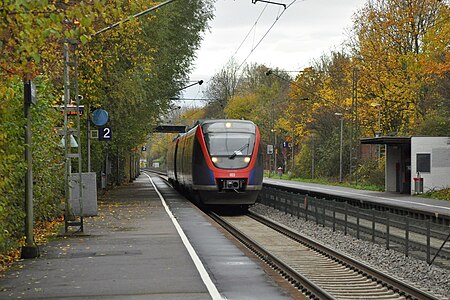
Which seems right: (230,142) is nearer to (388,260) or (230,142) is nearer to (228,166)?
(228,166)

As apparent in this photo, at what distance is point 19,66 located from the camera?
9.32 metres

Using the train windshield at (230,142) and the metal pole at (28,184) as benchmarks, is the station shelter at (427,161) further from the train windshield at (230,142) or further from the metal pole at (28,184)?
the metal pole at (28,184)

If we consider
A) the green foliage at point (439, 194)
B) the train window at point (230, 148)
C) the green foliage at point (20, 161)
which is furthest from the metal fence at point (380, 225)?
the green foliage at point (439, 194)

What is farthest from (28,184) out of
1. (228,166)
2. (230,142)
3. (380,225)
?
(230,142)

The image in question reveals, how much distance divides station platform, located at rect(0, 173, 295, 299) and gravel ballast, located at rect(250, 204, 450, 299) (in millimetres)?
2778

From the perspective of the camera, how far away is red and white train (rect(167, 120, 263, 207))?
26766mm

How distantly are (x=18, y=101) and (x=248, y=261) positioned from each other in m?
5.37

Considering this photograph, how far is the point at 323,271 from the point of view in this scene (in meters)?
14.2

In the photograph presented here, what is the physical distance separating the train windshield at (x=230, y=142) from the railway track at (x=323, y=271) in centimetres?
602

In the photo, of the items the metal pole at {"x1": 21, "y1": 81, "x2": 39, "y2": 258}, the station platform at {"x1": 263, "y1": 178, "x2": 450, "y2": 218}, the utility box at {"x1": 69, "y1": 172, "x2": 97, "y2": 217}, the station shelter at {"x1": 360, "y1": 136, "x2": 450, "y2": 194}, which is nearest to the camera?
the metal pole at {"x1": 21, "y1": 81, "x2": 39, "y2": 258}

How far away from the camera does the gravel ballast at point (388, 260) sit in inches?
524

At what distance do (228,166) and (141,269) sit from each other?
14204mm

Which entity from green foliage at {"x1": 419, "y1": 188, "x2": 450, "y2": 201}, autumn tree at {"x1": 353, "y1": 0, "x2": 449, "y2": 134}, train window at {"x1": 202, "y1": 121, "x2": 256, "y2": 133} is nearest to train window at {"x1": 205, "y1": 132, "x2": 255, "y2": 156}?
train window at {"x1": 202, "y1": 121, "x2": 256, "y2": 133}

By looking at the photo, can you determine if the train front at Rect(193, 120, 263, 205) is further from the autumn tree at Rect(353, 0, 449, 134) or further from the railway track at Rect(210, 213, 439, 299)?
the autumn tree at Rect(353, 0, 449, 134)
